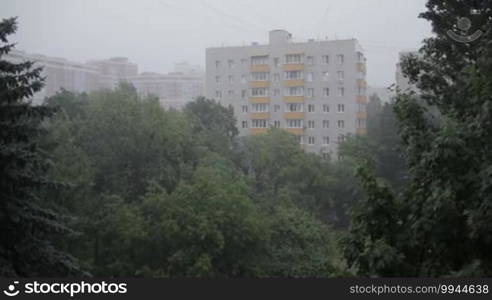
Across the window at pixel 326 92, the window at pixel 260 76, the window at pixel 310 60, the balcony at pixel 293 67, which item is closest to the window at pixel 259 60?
the window at pixel 260 76

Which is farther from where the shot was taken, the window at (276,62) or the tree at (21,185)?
the window at (276,62)

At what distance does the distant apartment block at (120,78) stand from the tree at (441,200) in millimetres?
14939

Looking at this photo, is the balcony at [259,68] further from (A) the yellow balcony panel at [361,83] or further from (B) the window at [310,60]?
(A) the yellow balcony panel at [361,83]

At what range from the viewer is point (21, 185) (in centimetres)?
709

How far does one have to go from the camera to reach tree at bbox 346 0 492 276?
3.96 meters

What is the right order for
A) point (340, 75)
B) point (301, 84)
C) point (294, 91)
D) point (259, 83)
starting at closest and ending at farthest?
point (340, 75)
point (301, 84)
point (294, 91)
point (259, 83)

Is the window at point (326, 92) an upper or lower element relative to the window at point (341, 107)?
upper

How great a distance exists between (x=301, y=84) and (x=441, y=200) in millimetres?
18023

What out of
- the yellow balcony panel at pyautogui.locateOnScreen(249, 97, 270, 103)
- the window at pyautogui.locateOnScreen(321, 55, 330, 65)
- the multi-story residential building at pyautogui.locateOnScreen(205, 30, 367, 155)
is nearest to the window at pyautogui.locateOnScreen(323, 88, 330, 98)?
the multi-story residential building at pyautogui.locateOnScreen(205, 30, 367, 155)

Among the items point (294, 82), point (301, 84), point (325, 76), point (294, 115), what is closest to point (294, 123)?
point (294, 115)

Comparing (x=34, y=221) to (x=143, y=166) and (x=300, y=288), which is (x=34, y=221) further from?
(x=143, y=166)

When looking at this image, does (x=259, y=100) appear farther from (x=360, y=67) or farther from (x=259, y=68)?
(x=360, y=67)

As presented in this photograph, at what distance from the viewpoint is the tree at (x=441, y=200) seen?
3963 millimetres

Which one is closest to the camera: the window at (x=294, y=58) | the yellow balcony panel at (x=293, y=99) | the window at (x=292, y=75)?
the window at (x=294, y=58)
